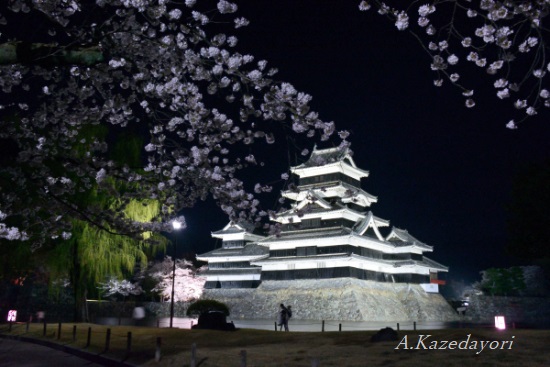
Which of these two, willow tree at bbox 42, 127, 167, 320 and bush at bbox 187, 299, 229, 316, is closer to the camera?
willow tree at bbox 42, 127, 167, 320

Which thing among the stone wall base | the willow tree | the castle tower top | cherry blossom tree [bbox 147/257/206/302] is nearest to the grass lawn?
the willow tree

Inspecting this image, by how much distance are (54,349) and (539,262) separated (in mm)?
49004

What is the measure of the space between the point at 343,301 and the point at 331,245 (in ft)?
17.8

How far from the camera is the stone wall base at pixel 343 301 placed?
1421 inches

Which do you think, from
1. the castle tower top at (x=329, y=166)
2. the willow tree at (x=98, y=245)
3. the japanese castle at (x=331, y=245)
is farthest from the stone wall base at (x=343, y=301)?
the willow tree at (x=98, y=245)

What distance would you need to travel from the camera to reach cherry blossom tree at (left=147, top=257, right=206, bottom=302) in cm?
5103

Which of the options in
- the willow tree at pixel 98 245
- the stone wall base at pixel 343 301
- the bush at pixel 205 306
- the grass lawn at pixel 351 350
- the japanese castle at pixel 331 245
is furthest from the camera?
the japanese castle at pixel 331 245

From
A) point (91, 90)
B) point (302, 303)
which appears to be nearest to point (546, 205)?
point (302, 303)

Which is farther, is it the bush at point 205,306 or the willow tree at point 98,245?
the bush at point 205,306

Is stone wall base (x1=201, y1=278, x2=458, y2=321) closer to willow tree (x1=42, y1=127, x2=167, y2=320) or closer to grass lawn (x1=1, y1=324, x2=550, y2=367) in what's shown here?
willow tree (x1=42, y1=127, x2=167, y2=320)

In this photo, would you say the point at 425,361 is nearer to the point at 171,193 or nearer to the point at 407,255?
the point at 171,193

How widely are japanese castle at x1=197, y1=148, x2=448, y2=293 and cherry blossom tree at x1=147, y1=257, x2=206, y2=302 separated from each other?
255 cm

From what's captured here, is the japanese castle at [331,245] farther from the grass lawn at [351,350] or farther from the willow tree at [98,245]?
the grass lawn at [351,350]

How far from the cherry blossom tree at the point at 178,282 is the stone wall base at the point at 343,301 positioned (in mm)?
6705
